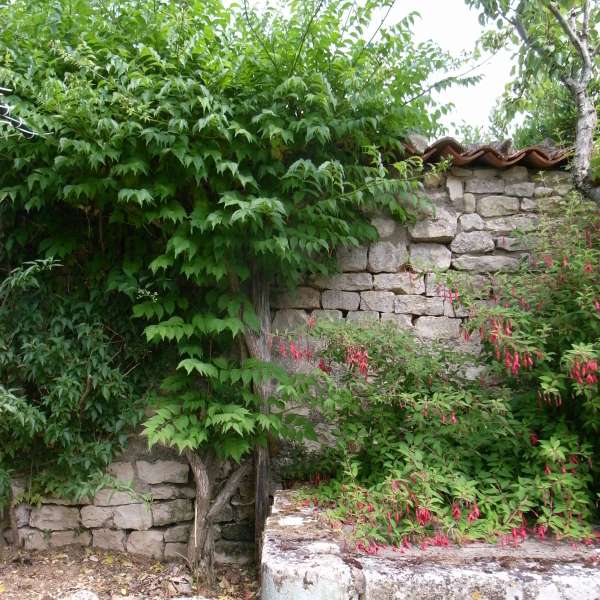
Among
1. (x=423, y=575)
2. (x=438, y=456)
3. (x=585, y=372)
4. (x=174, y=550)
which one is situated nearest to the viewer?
(x=423, y=575)

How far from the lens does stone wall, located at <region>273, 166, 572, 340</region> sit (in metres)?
3.57

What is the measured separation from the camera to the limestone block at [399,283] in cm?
358

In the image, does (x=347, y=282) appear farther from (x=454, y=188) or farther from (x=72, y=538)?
(x=72, y=538)

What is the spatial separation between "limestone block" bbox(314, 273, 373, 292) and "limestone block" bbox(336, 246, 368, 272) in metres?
0.05

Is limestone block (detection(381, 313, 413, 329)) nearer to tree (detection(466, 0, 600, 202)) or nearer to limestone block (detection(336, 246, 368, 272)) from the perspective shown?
limestone block (detection(336, 246, 368, 272))

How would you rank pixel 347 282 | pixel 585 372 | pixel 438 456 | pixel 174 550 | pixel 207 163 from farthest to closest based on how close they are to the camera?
1. pixel 347 282
2. pixel 174 550
3. pixel 207 163
4. pixel 438 456
5. pixel 585 372

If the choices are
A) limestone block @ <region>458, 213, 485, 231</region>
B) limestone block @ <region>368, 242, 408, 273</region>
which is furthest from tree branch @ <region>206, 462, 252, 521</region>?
limestone block @ <region>458, 213, 485, 231</region>

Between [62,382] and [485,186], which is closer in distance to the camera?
[62,382]

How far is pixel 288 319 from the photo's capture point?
11.8 feet

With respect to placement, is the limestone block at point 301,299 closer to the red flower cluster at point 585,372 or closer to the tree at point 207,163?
the tree at point 207,163

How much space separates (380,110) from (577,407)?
6.43ft

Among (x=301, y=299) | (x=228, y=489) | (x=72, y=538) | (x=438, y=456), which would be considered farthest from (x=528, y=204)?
(x=72, y=538)

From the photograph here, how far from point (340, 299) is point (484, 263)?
97 centimetres

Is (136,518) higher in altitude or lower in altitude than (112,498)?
lower
